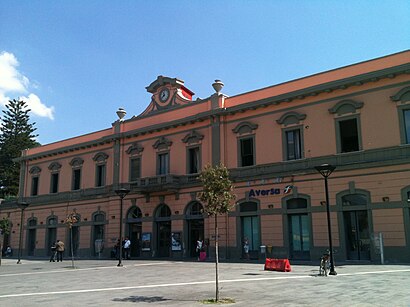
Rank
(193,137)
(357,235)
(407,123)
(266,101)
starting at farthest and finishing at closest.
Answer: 1. (193,137)
2. (266,101)
3. (357,235)
4. (407,123)

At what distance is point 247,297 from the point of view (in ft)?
37.7

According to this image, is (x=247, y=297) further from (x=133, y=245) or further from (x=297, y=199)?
(x=133, y=245)

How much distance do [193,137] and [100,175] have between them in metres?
11.4

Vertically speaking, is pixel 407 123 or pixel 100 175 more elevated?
pixel 407 123

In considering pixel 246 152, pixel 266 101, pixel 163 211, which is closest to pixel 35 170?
pixel 163 211

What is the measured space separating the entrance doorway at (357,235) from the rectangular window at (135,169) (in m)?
17.6

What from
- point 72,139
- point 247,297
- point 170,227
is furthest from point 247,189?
point 72,139

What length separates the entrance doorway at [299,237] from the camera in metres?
24.8

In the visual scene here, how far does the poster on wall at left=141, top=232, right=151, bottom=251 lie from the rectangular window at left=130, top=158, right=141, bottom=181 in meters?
4.94

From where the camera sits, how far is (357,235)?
23.0 m

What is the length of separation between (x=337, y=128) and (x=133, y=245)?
19.0 m

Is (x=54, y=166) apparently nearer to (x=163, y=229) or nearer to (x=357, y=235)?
(x=163, y=229)

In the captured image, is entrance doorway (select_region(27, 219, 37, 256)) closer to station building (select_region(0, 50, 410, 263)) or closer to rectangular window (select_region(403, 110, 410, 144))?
station building (select_region(0, 50, 410, 263))

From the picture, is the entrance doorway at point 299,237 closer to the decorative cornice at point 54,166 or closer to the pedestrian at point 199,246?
the pedestrian at point 199,246
